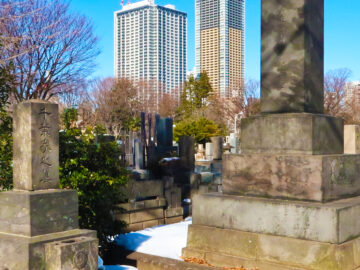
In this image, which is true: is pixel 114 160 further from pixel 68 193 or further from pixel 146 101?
pixel 146 101

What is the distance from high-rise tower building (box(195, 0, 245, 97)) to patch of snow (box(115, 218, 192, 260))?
140 meters

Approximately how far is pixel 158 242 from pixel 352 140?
18.0 ft

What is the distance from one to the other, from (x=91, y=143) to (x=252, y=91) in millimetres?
47615

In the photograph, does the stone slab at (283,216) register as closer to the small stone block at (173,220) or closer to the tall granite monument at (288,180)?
the tall granite monument at (288,180)

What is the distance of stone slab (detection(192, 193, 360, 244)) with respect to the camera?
4270mm

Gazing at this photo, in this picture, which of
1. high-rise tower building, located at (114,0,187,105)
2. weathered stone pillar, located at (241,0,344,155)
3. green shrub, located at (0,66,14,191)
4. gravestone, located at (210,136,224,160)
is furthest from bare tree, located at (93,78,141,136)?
high-rise tower building, located at (114,0,187,105)

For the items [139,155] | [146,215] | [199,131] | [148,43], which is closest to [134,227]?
[146,215]

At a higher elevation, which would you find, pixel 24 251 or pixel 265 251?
pixel 24 251

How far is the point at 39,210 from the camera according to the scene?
4008mm

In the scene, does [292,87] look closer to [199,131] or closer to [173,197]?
[173,197]

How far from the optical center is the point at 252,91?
52.3 metres

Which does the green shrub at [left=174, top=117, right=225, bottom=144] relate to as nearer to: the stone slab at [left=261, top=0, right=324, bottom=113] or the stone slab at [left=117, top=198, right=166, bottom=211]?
the stone slab at [left=117, top=198, right=166, bottom=211]

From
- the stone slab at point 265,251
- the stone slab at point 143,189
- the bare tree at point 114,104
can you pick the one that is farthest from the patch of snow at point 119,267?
the bare tree at point 114,104

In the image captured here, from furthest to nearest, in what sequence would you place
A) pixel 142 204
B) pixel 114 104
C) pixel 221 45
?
pixel 221 45
pixel 114 104
pixel 142 204
